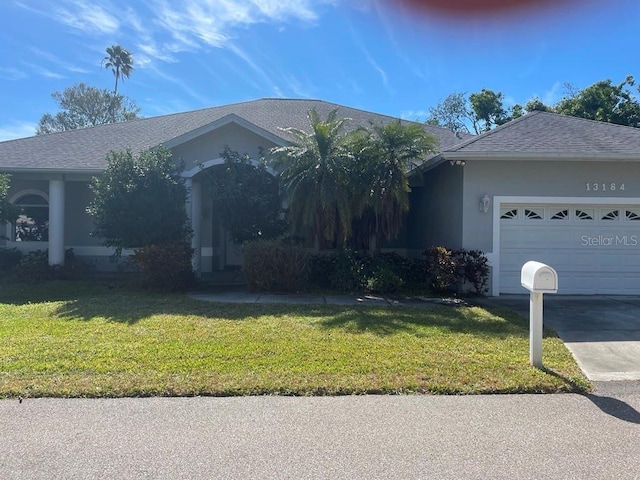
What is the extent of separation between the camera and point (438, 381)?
519 centimetres

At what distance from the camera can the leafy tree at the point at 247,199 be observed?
12.0 m

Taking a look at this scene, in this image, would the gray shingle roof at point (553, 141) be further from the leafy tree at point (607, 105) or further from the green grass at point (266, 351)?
the leafy tree at point (607, 105)

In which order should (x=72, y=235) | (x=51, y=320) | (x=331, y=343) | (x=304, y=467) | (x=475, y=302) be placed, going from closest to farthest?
(x=304, y=467)
(x=331, y=343)
(x=51, y=320)
(x=475, y=302)
(x=72, y=235)

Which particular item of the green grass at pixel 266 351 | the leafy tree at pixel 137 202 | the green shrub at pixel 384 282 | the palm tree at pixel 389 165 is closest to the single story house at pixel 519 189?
the palm tree at pixel 389 165

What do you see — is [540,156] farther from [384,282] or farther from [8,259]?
[8,259]

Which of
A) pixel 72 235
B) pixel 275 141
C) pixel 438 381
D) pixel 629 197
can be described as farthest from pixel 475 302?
pixel 72 235

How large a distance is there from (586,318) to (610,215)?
4.26 metres

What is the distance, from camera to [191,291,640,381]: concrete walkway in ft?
19.7

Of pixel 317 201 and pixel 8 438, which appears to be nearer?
pixel 8 438

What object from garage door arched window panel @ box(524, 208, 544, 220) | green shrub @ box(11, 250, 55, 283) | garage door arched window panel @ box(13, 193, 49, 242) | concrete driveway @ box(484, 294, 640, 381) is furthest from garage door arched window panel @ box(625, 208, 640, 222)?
garage door arched window panel @ box(13, 193, 49, 242)

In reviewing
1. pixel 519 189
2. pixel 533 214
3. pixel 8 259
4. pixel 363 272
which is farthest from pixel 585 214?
pixel 8 259

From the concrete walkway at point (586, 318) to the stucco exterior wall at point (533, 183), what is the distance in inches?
71.5

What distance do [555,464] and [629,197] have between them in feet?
33.5

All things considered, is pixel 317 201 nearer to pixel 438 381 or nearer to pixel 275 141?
pixel 275 141
